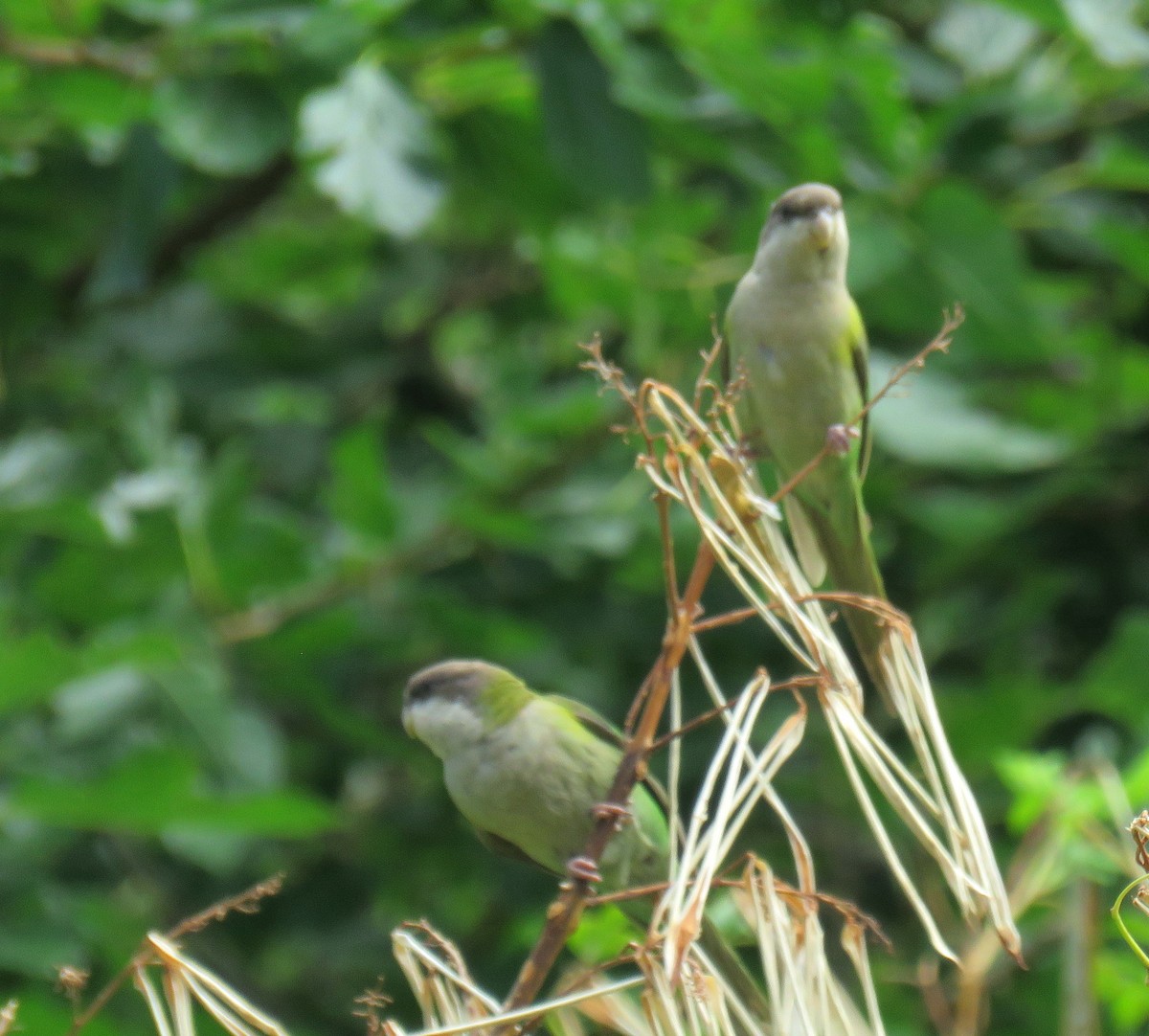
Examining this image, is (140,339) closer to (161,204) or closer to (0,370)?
(0,370)

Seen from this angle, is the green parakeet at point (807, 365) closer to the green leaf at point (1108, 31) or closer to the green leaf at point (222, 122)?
the green leaf at point (1108, 31)

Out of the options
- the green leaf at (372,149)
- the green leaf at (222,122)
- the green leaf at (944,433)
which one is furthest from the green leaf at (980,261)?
the green leaf at (222,122)

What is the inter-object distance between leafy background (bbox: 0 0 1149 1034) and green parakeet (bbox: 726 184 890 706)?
0.57 metres

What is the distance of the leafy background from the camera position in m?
2.81

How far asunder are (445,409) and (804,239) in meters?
2.49

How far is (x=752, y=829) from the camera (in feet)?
13.3

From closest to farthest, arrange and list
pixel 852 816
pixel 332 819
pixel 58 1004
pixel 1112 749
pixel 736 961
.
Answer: pixel 736 961
pixel 332 819
pixel 58 1004
pixel 1112 749
pixel 852 816

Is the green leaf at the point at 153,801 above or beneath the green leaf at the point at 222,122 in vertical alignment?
beneath

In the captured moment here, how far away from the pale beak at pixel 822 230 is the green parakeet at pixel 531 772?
0.71 meters

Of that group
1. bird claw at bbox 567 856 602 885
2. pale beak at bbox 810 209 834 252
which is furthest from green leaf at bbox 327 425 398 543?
bird claw at bbox 567 856 602 885

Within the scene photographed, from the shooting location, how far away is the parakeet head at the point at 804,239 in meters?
1.99

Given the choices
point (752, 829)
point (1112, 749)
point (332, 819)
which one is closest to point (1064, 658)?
point (1112, 749)

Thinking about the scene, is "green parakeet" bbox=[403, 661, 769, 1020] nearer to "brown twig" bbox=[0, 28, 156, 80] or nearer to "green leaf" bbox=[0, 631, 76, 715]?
"green leaf" bbox=[0, 631, 76, 715]

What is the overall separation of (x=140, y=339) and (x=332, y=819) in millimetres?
1709
